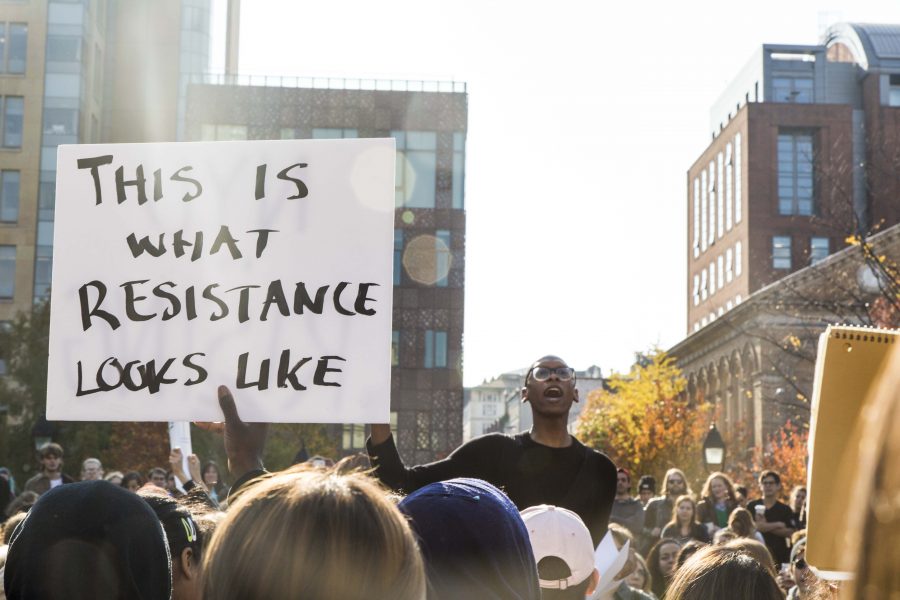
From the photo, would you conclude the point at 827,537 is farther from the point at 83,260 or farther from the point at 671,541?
the point at 671,541

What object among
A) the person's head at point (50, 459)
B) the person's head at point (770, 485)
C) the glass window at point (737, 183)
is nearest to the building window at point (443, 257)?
the glass window at point (737, 183)

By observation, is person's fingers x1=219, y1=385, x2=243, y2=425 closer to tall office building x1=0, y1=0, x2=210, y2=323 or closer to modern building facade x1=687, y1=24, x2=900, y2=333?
tall office building x1=0, y1=0, x2=210, y2=323

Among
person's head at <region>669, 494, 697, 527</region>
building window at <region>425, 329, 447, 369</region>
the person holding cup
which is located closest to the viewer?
person's head at <region>669, 494, 697, 527</region>

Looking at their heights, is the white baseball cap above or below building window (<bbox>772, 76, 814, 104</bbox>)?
below

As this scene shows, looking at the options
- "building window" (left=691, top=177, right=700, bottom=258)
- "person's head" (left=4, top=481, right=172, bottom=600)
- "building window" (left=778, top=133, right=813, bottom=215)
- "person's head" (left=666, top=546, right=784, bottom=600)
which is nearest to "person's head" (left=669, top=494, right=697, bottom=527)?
"person's head" (left=666, top=546, right=784, bottom=600)

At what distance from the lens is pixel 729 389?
206 feet

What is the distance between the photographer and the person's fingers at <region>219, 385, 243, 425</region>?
4117 millimetres

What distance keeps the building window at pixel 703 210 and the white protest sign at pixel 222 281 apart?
85015 mm

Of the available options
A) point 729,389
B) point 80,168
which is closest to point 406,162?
point 729,389

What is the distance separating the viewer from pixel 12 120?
176ft

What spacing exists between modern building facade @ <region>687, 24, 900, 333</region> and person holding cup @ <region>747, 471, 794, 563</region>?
59.2 m

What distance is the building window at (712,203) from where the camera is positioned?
8550 centimetres

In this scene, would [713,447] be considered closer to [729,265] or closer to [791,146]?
[791,146]

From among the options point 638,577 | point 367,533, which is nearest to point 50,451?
point 638,577
